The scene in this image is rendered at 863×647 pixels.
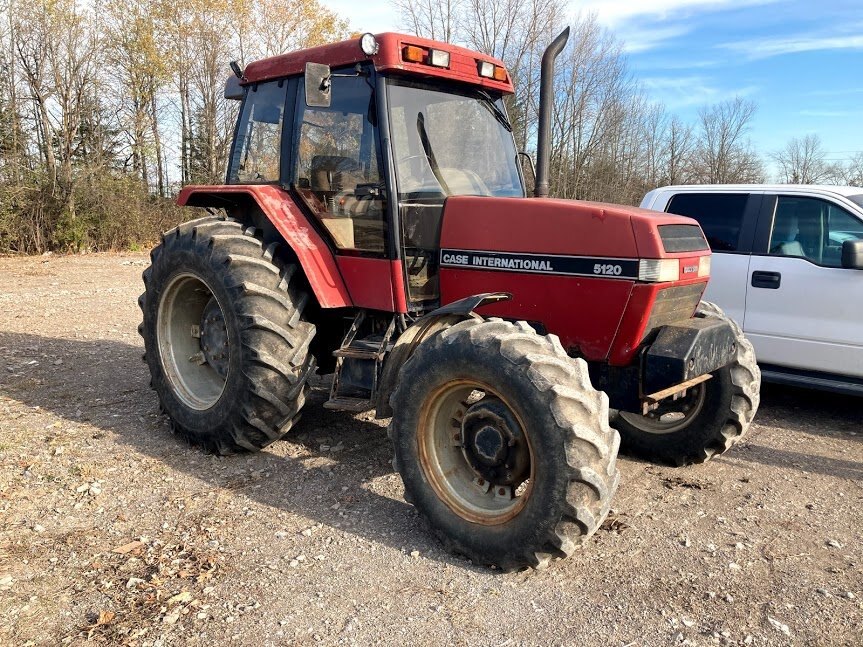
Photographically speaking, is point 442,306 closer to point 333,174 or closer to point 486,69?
point 333,174

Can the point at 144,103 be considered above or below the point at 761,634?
above

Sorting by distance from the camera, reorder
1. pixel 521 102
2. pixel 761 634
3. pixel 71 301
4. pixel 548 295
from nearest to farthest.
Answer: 1. pixel 761 634
2. pixel 548 295
3. pixel 71 301
4. pixel 521 102

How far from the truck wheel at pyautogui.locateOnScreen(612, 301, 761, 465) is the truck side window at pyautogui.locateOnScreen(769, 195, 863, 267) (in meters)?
1.86

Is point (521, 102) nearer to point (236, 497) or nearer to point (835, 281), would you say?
point (835, 281)

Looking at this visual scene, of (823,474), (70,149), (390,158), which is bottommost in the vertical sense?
(823,474)

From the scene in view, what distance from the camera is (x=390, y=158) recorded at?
13.1 feet

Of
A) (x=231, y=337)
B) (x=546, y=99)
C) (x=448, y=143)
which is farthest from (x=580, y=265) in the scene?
(x=231, y=337)

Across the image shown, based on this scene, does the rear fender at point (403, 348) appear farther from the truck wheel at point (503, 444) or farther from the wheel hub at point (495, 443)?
the wheel hub at point (495, 443)

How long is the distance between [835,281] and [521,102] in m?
17.3

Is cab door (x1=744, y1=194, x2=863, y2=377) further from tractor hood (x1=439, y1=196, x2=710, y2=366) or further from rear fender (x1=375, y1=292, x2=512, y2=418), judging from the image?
rear fender (x1=375, y1=292, x2=512, y2=418)

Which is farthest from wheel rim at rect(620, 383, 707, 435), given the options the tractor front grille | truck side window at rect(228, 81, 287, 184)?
truck side window at rect(228, 81, 287, 184)

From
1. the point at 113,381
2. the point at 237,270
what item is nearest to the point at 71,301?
the point at 113,381

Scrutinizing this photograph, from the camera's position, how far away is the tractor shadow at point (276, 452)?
3738mm

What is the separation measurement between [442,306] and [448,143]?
995 millimetres
